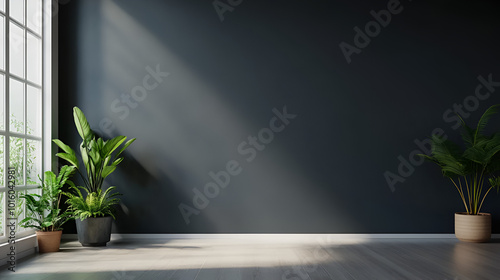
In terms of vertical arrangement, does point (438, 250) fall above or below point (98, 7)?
below

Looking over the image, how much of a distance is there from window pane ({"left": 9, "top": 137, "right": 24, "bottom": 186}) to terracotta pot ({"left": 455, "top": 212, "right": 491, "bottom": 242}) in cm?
439

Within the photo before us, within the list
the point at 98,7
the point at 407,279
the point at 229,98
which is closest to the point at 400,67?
the point at 229,98

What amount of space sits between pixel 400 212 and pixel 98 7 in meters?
4.08

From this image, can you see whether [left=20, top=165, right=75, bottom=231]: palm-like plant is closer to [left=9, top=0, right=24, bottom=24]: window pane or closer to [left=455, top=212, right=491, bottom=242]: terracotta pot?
[left=9, top=0, right=24, bottom=24]: window pane

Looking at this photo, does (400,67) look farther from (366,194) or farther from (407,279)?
(407,279)

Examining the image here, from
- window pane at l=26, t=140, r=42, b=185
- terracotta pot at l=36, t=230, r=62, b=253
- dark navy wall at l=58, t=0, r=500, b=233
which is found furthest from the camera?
dark navy wall at l=58, t=0, r=500, b=233

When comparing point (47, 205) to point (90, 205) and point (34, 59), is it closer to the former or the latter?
point (90, 205)

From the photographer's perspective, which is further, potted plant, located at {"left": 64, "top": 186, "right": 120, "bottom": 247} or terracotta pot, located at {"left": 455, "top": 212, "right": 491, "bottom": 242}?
terracotta pot, located at {"left": 455, "top": 212, "right": 491, "bottom": 242}

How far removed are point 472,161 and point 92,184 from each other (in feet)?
13.0

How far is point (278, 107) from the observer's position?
191 inches

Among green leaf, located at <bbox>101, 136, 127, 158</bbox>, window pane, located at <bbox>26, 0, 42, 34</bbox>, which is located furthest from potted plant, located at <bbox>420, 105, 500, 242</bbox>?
window pane, located at <bbox>26, 0, 42, 34</bbox>

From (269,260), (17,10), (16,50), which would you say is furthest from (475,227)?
(17,10)

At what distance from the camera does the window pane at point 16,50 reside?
12.8 feet

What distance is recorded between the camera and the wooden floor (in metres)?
3.12
